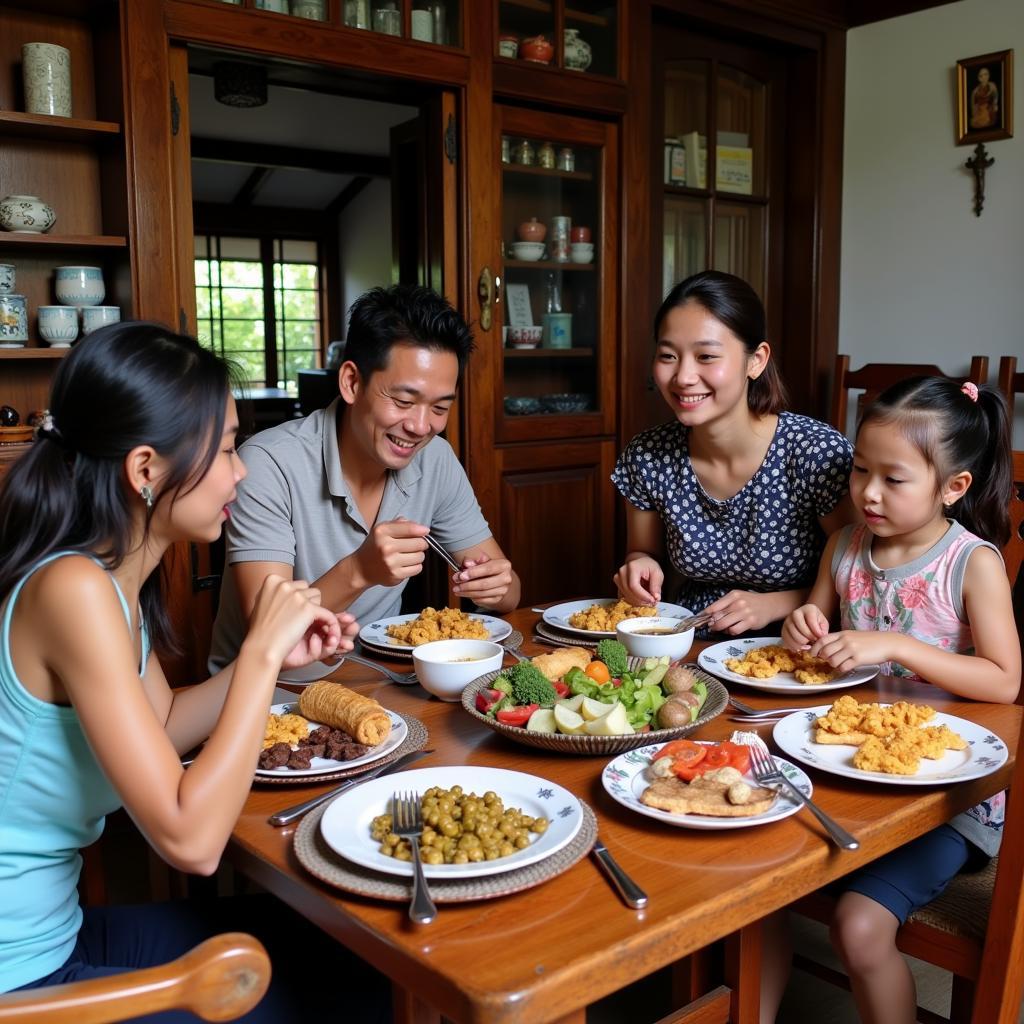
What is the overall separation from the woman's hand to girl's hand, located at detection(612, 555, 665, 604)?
0.54ft

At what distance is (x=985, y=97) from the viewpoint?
3.66 m

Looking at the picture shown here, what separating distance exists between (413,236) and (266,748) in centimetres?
257

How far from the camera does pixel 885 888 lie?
1344 mm

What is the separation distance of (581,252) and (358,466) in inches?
73.5

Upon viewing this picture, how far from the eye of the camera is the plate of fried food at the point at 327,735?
1.16 metres

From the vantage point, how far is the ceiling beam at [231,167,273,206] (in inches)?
338

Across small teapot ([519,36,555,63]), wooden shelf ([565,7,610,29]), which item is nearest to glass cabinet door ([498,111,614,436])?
small teapot ([519,36,555,63])

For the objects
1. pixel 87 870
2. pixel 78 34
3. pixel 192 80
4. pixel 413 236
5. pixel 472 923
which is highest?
pixel 192 80

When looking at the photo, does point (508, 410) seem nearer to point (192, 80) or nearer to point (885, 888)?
point (885, 888)

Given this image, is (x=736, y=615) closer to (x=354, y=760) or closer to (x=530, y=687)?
(x=530, y=687)

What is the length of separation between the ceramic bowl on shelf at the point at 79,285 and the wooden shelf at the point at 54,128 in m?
0.33

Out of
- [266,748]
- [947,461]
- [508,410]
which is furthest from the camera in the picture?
[508,410]

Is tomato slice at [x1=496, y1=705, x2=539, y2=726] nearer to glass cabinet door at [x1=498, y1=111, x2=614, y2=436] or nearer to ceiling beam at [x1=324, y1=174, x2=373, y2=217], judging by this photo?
glass cabinet door at [x1=498, y1=111, x2=614, y2=436]

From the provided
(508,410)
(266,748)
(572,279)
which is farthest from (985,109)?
(266,748)
